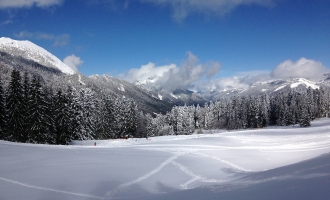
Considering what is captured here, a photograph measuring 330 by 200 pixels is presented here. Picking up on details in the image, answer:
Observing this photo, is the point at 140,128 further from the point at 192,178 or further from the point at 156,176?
the point at 192,178

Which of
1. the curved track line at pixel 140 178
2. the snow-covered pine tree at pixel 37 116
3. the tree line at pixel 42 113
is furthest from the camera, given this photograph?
the snow-covered pine tree at pixel 37 116

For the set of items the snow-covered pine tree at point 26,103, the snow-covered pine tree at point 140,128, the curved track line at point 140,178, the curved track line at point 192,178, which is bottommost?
the curved track line at point 192,178

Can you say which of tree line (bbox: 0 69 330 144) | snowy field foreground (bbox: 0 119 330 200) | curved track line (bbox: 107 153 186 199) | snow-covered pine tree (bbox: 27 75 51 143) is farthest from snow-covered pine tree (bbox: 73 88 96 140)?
curved track line (bbox: 107 153 186 199)

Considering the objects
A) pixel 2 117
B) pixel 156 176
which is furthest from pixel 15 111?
pixel 156 176

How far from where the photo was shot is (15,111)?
3472 cm

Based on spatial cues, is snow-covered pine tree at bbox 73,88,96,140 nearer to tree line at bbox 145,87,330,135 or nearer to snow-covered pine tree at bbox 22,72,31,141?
snow-covered pine tree at bbox 22,72,31,141

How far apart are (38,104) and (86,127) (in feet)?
42.1

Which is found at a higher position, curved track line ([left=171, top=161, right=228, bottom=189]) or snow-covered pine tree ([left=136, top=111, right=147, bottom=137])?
snow-covered pine tree ([left=136, top=111, right=147, bottom=137])

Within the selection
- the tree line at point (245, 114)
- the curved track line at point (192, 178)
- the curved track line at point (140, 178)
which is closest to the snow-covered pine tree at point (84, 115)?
the curved track line at point (140, 178)

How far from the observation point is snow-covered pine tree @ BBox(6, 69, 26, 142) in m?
34.6

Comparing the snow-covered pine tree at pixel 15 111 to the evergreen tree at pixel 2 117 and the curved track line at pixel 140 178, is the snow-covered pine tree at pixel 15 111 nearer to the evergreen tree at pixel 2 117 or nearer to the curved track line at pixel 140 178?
the evergreen tree at pixel 2 117

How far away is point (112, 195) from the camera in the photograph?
1206 centimetres

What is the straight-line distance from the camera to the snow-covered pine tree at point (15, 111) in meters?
34.6

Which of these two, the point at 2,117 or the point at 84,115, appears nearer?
the point at 2,117
